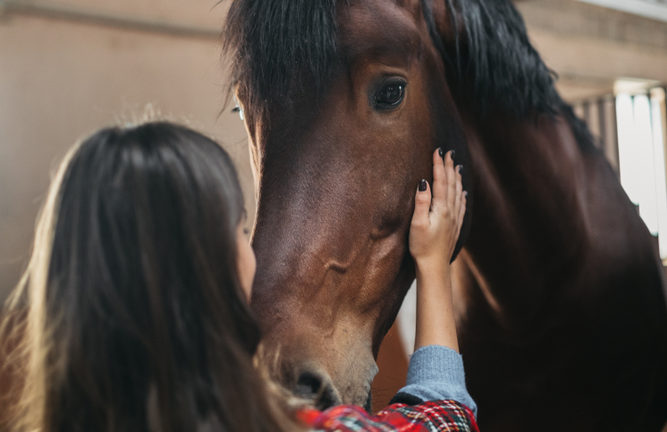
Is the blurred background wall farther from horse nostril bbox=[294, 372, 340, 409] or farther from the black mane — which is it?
horse nostril bbox=[294, 372, 340, 409]

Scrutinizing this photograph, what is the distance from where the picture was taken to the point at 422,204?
0.92 m

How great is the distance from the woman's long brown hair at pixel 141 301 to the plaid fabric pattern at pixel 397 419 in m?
0.04

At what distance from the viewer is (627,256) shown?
1.30 meters

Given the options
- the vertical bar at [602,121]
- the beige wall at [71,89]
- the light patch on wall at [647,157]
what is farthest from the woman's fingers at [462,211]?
the vertical bar at [602,121]

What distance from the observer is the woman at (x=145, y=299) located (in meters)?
0.53

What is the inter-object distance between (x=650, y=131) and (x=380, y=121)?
9.95 ft

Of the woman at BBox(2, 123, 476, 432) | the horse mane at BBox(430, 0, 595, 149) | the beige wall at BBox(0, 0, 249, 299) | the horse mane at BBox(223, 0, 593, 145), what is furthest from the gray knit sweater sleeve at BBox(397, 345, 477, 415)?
the beige wall at BBox(0, 0, 249, 299)

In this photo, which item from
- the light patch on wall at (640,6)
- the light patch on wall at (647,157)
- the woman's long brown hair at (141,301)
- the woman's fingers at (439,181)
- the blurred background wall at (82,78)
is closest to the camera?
the woman's long brown hair at (141,301)

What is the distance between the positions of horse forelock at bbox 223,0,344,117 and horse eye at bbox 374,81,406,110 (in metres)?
0.08

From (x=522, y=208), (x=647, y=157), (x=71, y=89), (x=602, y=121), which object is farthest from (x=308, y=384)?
(x=602, y=121)

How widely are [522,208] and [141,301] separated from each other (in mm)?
855

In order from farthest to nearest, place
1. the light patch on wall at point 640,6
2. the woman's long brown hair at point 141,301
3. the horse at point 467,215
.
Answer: the light patch on wall at point 640,6
the horse at point 467,215
the woman's long brown hair at point 141,301

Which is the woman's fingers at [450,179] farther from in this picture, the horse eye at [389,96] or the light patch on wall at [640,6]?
the light patch on wall at [640,6]

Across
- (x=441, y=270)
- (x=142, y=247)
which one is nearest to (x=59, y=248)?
(x=142, y=247)
